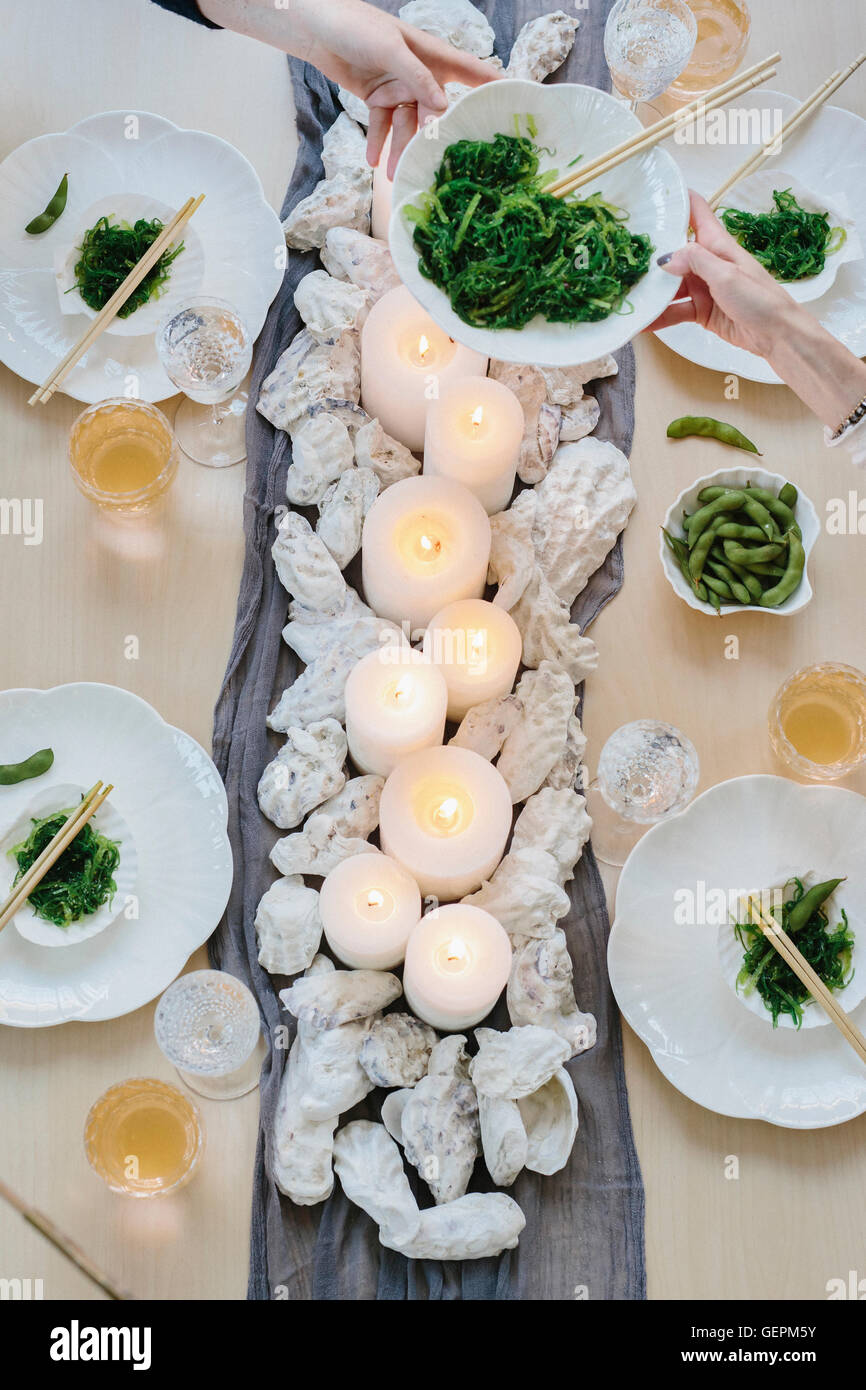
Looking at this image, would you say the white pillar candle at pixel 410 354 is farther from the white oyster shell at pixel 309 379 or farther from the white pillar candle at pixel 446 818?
the white pillar candle at pixel 446 818

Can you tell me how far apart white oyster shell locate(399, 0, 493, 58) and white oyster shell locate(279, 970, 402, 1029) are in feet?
4.31

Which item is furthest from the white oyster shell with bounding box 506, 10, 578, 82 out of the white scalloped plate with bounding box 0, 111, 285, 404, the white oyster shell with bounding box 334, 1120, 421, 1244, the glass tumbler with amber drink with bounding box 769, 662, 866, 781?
the white oyster shell with bounding box 334, 1120, 421, 1244

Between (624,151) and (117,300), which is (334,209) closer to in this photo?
(117,300)

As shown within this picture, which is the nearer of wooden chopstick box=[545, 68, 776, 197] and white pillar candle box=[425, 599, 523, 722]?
wooden chopstick box=[545, 68, 776, 197]

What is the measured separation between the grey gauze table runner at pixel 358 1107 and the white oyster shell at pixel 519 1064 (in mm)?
74

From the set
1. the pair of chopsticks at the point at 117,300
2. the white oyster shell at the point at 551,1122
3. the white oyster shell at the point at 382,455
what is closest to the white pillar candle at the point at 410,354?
the white oyster shell at the point at 382,455

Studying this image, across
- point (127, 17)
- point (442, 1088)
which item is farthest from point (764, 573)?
point (127, 17)

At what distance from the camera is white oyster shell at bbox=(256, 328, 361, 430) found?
1.55m

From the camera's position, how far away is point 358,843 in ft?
4.56

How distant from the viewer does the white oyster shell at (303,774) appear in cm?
142

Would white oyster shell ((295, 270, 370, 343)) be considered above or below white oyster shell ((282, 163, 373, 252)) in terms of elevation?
below

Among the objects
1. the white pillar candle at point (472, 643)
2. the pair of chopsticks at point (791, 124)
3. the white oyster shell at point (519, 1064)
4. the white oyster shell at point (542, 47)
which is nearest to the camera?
the white oyster shell at point (519, 1064)

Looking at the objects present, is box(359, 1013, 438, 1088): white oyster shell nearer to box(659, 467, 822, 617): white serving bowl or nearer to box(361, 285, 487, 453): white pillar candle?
box(659, 467, 822, 617): white serving bowl

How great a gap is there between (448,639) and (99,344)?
0.63 meters
